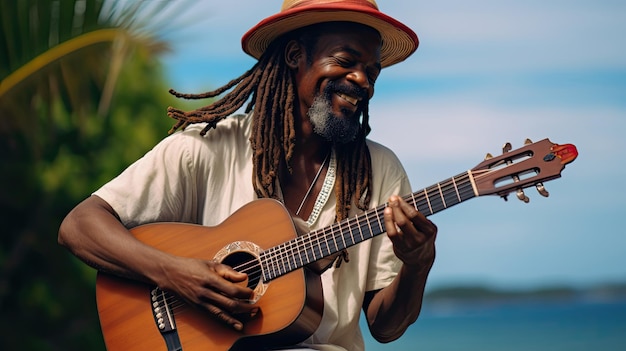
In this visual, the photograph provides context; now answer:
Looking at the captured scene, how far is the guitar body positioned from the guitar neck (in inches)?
2.0

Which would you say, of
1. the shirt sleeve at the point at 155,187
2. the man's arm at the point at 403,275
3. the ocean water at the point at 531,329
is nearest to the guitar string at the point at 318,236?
the man's arm at the point at 403,275

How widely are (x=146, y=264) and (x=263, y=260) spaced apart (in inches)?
17.2

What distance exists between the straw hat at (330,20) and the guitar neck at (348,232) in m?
0.79

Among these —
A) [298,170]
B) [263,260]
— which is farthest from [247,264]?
[298,170]

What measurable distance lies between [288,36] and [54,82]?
19.7 feet

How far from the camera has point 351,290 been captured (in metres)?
3.91

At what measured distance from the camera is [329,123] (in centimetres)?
381

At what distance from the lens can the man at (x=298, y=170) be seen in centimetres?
380

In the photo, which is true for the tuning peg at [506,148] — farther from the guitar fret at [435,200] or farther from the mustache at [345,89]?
the mustache at [345,89]

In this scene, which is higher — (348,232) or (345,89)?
(345,89)

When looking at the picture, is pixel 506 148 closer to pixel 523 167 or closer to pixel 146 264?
pixel 523 167

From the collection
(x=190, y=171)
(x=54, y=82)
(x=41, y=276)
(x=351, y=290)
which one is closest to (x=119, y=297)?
(x=190, y=171)

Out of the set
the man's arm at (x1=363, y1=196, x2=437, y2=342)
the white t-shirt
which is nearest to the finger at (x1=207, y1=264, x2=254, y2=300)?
the white t-shirt

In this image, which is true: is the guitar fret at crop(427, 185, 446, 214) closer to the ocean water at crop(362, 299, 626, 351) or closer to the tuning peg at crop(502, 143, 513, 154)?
the tuning peg at crop(502, 143, 513, 154)
